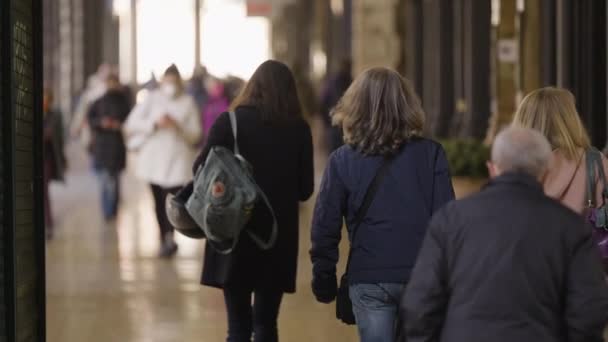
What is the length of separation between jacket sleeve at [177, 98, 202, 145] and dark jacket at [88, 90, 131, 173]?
3520 mm

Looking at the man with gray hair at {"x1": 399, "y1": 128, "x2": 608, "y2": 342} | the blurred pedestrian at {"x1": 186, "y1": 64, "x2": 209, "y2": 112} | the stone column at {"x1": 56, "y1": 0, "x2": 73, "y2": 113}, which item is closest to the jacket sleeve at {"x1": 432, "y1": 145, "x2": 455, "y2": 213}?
the man with gray hair at {"x1": 399, "y1": 128, "x2": 608, "y2": 342}

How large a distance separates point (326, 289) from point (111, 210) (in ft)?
36.5

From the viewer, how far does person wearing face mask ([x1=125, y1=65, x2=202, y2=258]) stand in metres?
12.7

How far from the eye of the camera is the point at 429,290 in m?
4.30

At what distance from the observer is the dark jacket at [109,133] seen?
16297mm

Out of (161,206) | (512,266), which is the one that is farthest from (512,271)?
(161,206)

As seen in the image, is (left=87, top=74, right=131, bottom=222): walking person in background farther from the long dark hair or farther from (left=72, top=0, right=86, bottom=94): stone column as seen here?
(left=72, top=0, right=86, bottom=94): stone column

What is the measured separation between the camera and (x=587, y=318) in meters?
4.19

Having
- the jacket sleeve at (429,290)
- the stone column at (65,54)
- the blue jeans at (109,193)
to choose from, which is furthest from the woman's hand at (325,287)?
the stone column at (65,54)

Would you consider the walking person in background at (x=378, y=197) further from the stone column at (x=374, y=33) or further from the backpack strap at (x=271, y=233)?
the stone column at (x=374, y=33)

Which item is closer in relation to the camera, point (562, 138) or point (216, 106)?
point (562, 138)

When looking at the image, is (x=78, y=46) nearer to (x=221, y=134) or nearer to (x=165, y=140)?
(x=165, y=140)

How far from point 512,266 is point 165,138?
29.5 ft

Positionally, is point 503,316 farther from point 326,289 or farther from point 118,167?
point 118,167
